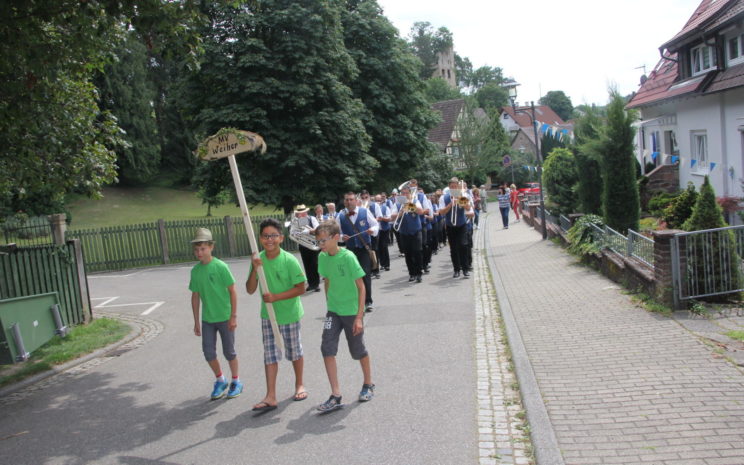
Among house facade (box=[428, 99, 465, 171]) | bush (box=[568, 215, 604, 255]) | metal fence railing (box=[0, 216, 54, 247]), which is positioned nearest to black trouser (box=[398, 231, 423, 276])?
bush (box=[568, 215, 604, 255])

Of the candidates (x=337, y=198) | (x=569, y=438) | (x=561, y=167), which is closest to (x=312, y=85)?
(x=337, y=198)

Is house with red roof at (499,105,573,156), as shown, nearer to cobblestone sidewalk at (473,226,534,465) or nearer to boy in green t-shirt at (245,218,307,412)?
cobblestone sidewalk at (473,226,534,465)

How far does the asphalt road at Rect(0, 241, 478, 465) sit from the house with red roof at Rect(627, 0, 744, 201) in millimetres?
11879

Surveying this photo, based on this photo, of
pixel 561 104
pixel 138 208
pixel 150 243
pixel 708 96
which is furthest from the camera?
pixel 561 104

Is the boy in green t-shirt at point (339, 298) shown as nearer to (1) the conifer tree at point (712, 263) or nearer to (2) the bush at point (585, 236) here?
(1) the conifer tree at point (712, 263)

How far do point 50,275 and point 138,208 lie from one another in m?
41.4

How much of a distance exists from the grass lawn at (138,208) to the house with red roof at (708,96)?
26.8 metres

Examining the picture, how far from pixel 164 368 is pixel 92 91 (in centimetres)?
459

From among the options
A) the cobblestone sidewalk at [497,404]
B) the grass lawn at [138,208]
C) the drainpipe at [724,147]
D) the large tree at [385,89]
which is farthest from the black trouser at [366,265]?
the grass lawn at [138,208]

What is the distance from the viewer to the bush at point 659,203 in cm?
1997

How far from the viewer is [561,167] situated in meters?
18.6

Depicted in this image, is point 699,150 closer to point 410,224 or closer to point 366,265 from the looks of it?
point 410,224

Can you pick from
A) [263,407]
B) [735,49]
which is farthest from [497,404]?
[735,49]

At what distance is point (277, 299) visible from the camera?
602cm
